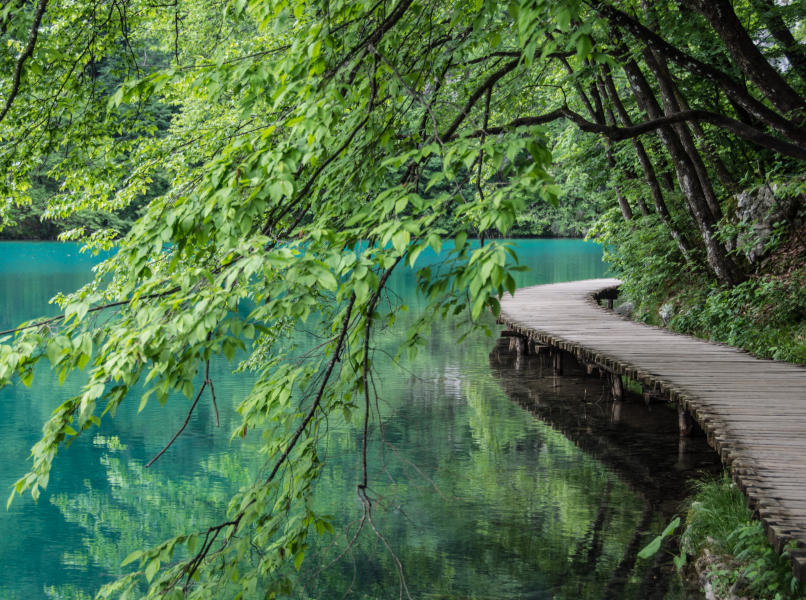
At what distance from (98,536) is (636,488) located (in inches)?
234

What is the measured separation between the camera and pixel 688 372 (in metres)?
8.75

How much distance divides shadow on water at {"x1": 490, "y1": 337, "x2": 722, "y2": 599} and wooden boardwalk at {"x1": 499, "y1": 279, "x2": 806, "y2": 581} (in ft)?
3.42

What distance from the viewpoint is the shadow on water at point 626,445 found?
6402mm

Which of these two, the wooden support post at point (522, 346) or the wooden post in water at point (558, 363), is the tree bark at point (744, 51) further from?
the wooden support post at point (522, 346)

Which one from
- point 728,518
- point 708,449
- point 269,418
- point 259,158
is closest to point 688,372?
point 708,449

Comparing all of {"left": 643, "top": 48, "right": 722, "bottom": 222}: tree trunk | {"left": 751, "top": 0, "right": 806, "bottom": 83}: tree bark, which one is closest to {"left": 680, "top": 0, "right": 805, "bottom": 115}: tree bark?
{"left": 751, "top": 0, "right": 806, "bottom": 83}: tree bark

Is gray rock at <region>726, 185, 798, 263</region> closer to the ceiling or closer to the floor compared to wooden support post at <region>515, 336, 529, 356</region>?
closer to the ceiling

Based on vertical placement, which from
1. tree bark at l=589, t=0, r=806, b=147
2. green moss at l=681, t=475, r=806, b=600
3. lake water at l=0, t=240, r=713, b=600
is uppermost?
tree bark at l=589, t=0, r=806, b=147

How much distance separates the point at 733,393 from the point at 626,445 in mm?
2778

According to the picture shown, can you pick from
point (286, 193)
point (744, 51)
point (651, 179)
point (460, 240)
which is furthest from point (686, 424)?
point (286, 193)

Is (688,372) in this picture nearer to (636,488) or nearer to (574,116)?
(636,488)

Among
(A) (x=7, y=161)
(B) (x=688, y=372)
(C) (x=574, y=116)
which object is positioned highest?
(C) (x=574, y=116)

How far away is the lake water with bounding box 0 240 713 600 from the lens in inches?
258

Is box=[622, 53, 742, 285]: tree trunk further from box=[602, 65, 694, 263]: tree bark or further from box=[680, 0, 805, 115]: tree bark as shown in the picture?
box=[680, 0, 805, 115]: tree bark
